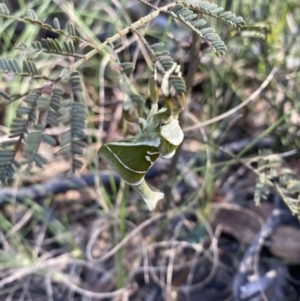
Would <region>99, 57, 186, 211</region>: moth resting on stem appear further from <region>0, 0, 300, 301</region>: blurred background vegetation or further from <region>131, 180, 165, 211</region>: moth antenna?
<region>0, 0, 300, 301</region>: blurred background vegetation

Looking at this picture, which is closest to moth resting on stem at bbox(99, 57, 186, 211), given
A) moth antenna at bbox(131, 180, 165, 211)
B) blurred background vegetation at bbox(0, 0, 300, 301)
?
moth antenna at bbox(131, 180, 165, 211)

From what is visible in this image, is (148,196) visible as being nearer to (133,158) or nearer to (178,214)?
(133,158)

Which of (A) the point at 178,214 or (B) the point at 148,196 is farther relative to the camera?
(A) the point at 178,214

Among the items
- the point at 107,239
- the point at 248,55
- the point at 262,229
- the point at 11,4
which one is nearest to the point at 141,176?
the point at 262,229

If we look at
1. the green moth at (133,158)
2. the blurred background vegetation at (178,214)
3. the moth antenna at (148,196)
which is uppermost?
the green moth at (133,158)

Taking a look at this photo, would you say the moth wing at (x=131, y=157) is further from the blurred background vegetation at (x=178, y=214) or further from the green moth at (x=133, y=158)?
the blurred background vegetation at (x=178, y=214)

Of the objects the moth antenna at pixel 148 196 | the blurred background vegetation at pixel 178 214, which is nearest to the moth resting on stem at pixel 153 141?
the moth antenna at pixel 148 196

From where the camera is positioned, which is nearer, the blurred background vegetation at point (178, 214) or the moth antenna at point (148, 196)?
the moth antenna at point (148, 196)

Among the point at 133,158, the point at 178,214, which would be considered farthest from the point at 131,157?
the point at 178,214

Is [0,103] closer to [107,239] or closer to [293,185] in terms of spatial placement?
[293,185]
